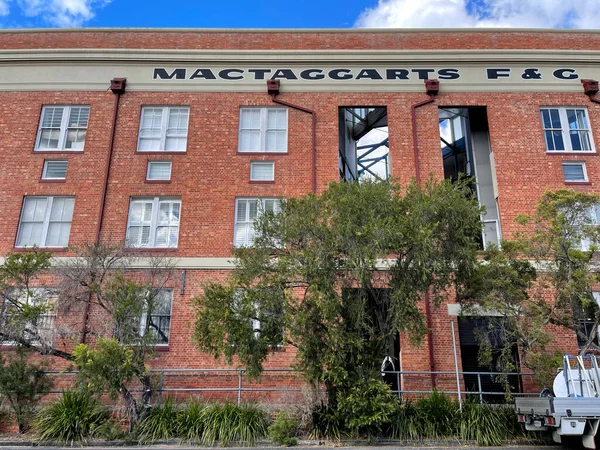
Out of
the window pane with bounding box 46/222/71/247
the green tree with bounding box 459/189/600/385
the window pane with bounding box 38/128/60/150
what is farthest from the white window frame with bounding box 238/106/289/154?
the green tree with bounding box 459/189/600/385

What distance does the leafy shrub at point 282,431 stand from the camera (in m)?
11.4

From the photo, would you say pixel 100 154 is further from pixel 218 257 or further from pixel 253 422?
pixel 253 422

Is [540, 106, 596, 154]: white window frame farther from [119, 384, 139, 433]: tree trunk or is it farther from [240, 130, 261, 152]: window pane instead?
[119, 384, 139, 433]: tree trunk

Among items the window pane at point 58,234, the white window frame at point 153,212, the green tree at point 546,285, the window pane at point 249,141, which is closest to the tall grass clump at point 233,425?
the green tree at point 546,285

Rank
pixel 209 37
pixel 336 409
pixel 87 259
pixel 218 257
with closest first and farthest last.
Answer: pixel 336 409 < pixel 87 259 < pixel 218 257 < pixel 209 37

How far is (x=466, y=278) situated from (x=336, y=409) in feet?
14.7

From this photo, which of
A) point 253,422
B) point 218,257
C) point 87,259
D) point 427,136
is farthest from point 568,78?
point 87,259

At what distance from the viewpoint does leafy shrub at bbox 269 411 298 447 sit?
11375mm

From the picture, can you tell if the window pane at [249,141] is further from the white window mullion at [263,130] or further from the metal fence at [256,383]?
the metal fence at [256,383]

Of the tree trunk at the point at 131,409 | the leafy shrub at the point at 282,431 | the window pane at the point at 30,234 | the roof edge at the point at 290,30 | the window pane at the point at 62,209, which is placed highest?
the roof edge at the point at 290,30

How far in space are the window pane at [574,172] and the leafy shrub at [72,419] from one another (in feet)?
56.5

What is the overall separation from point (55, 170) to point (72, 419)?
10.2 m

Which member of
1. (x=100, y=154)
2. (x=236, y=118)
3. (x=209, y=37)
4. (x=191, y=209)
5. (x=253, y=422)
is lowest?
(x=253, y=422)

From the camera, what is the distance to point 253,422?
12070 mm
